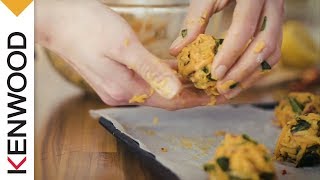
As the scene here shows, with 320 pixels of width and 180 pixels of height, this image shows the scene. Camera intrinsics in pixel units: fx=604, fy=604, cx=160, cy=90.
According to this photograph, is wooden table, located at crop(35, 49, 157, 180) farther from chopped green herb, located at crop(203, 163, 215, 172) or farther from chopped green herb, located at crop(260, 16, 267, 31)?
chopped green herb, located at crop(260, 16, 267, 31)

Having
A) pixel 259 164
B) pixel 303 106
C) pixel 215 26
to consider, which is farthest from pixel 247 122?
pixel 259 164

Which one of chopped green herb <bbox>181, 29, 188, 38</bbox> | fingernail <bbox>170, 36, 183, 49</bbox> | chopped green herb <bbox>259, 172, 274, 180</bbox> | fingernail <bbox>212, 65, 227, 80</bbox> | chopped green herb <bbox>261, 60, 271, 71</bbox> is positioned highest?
chopped green herb <bbox>181, 29, 188, 38</bbox>

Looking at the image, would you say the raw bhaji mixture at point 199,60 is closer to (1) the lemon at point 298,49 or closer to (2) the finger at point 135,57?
(2) the finger at point 135,57

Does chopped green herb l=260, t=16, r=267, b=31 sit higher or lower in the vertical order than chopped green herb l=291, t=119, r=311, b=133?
higher

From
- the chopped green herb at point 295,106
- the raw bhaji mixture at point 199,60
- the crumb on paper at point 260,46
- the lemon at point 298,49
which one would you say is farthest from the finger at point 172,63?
the lemon at point 298,49

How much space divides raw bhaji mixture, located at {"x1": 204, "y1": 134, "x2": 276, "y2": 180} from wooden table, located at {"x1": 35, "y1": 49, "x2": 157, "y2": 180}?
4.7 inches

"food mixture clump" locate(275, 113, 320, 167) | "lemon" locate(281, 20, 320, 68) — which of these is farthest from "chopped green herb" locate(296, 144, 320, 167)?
"lemon" locate(281, 20, 320, 68)

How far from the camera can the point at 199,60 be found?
0.77 meters

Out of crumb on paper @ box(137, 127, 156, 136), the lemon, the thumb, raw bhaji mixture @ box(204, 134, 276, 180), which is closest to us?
raw bhaji mixture @ box(204, 134, 276, 180)

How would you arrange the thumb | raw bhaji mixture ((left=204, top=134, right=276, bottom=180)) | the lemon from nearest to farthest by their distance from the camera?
raw bhaji mixture ((left=204, top=134, right=276, bottom=180))
the thumb
the lemon

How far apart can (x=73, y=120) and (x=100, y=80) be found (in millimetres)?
171

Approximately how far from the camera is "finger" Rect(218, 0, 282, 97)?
0.80 metres

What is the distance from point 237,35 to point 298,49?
0.55m

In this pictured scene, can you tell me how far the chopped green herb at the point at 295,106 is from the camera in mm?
938
